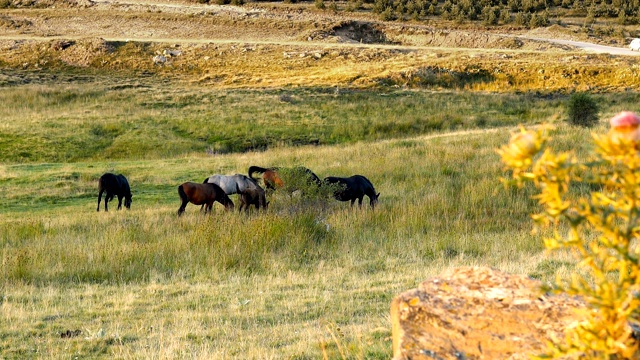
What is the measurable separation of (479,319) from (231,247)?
9.59 m

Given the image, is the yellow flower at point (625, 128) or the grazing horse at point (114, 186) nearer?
the yellow flower at point (625, 128)

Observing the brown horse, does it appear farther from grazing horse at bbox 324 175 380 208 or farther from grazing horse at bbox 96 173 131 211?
grazing horse at bbox 96 173 131 211

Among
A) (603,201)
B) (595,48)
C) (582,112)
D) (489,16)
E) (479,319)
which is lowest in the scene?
(582,112)

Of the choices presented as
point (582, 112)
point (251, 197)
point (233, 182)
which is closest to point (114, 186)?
point (233, 182)

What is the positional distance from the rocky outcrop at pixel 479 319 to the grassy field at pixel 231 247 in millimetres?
1253

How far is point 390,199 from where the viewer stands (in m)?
20.8

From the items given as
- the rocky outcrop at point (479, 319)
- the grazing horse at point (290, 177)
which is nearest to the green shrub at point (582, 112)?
the grazing horse at point (290, 177)

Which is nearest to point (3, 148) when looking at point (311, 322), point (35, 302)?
point (35, 302)

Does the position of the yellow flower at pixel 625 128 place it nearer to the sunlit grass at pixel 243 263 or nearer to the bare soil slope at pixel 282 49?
the sunlit grass at pixel 243 263

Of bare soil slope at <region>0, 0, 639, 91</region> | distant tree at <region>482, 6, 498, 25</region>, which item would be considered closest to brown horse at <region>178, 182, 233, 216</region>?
bare soil slope at <region>0, 0, 639, 91</region>

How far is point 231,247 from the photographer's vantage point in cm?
1394

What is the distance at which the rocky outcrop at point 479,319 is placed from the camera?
177 inches

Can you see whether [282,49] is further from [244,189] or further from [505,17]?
[244,189]

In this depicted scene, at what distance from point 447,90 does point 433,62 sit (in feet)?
18.4
